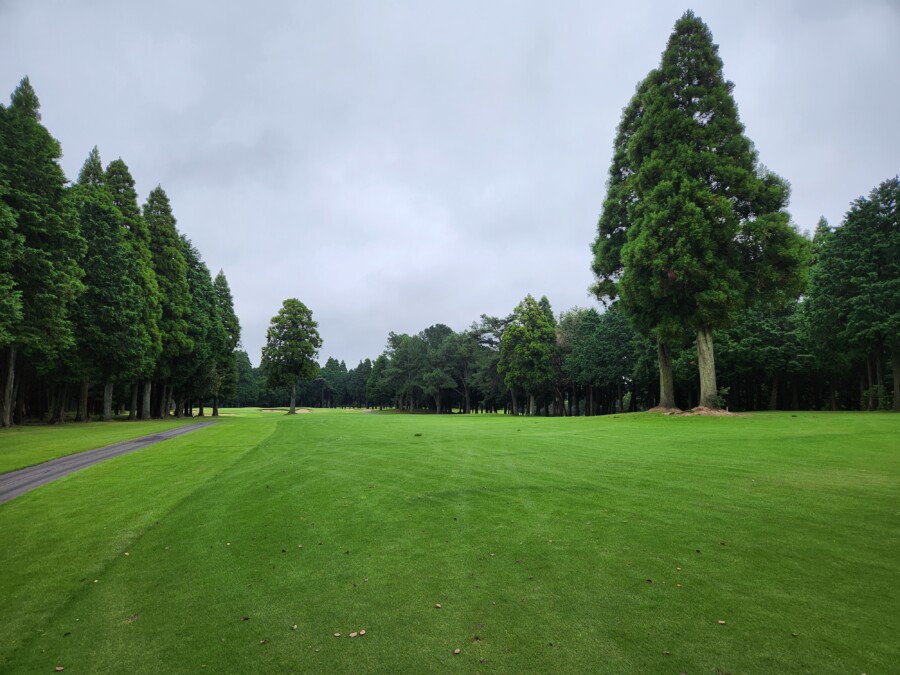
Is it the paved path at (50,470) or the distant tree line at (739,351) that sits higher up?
the distant tree line at (739,351)

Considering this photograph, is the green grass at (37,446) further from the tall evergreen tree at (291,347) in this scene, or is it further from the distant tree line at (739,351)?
the tall evergreen tree at (291,347)

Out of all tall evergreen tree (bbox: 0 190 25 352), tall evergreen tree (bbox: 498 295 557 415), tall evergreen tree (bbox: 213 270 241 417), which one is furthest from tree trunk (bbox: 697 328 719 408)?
tall evergreen tree (bbox: 213 270 241 417)

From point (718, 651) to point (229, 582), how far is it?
15.7 feet

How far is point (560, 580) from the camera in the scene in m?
4.61

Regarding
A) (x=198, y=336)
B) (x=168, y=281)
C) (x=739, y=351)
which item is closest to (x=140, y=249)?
(x=168, y=281)

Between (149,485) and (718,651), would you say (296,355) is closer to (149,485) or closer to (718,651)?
(149,485)

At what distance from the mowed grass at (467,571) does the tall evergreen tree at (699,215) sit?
50.0 ft

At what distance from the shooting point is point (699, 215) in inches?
907

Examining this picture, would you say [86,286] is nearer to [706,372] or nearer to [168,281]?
[168,281]

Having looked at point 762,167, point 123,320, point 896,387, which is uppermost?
point 762,167

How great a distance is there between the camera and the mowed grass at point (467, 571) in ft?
11.4

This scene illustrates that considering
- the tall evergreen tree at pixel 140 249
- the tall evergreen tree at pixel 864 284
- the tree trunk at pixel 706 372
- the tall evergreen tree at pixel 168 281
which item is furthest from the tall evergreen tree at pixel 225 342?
the tall evergreen tree at pixel 864 284

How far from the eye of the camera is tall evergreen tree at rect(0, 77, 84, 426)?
Result: 2405 centimetres

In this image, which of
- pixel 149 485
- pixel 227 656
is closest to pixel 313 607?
pixel 227 656
